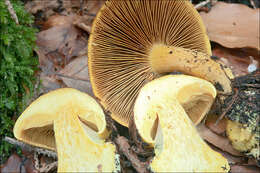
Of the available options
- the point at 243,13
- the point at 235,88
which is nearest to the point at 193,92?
the point at 235,88

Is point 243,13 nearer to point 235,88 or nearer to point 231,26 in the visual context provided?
point 231,26

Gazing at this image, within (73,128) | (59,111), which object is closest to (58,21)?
(59,111)

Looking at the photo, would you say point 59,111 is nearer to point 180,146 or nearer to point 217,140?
point 180,146

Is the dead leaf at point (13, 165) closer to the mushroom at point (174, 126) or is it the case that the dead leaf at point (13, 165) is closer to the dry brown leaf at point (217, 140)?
Result: the mushroom at point (174, 126)

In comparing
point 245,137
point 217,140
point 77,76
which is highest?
point 77,76

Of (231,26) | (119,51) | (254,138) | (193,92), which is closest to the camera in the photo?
(254,138)
